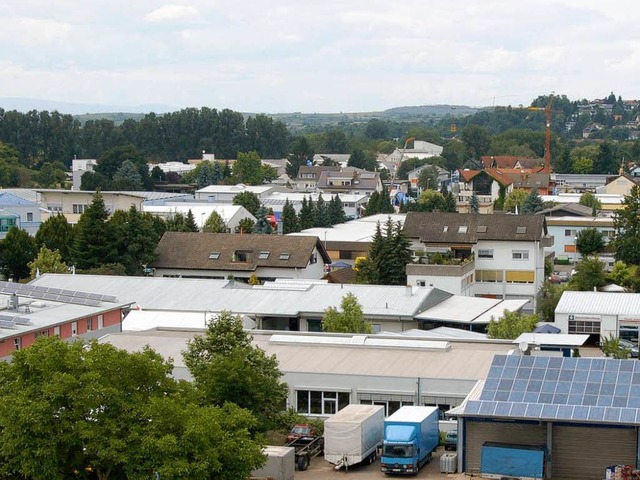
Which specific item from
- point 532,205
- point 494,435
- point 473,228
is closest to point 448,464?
point 494,435

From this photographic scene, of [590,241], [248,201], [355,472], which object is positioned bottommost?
[355,472]

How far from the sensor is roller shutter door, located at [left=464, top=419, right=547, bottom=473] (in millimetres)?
19922

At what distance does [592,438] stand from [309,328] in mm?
15290

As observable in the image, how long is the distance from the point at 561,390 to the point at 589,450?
1.11 metres

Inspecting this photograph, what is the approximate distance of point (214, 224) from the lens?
56000 millimetres

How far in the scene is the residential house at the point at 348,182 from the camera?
92.1 metres

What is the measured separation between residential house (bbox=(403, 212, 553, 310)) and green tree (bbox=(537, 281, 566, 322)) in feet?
1.39

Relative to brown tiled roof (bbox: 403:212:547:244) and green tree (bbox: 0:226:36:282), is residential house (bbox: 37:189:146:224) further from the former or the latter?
brown tiled roof (bbox: 403:212:547:244)

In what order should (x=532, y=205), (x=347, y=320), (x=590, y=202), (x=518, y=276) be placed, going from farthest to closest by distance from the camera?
(x=532, y=205) < (x=590, y=202) < (x=518, y=276) < (x=347, y=320)

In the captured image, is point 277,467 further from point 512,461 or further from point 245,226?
point 245,226

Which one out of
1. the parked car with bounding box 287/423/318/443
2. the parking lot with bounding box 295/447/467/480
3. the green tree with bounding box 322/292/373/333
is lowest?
the parking lot with bounding box 295/447/467/480

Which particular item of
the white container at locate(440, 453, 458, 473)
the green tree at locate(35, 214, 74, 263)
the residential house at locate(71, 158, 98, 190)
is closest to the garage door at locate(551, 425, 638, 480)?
the white container at locate(440, 453, 458, 473)

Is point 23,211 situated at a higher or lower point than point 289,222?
higher

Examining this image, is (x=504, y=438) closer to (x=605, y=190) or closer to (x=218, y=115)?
(x=605, y=190)
